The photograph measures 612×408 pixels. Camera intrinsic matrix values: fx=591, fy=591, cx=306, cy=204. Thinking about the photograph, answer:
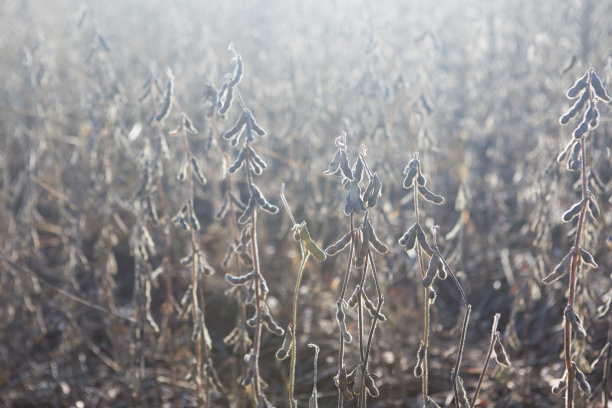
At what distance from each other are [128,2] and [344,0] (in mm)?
4945

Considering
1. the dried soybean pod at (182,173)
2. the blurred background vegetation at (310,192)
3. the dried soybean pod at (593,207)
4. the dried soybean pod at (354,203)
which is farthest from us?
the blurred background vegetation at (310,192)

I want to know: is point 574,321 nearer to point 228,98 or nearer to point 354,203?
point 354,203

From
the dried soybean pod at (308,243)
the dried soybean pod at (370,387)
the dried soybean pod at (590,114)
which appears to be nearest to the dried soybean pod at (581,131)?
the dried soybean pod at (590,114)

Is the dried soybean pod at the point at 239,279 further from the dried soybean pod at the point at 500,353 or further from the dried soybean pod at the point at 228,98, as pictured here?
the dried soybean pod at the point at 500,353

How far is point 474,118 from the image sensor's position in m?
4.14

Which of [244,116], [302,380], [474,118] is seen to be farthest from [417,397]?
[474,118]

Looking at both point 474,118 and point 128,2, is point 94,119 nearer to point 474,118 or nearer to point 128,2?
point 474,118

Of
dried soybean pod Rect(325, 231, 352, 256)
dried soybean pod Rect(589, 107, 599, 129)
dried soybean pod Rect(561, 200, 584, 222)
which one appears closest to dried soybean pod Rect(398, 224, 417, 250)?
dried soybean pod Rect(325, 231, 352, 256)

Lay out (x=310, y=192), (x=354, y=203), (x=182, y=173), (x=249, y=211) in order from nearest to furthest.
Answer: (x=354, y=203)
(x=249, y=211)
(x=182, y=173)
(x=310, y=192)

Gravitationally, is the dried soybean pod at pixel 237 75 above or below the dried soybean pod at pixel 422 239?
above

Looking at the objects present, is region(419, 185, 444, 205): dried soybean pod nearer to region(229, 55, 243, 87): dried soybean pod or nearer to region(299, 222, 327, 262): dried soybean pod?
region(299, 222, 327, 262): dried soybean pod

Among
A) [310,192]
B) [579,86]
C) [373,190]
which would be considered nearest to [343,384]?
[373,190]

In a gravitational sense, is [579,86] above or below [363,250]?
above

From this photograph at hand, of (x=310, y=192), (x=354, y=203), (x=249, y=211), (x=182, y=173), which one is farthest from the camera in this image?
(x=310, y=192)
